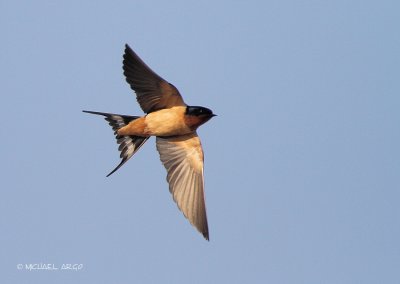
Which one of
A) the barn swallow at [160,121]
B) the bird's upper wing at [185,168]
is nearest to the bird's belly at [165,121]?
the barn swallow at [160,121]

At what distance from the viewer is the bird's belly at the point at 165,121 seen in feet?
17.7

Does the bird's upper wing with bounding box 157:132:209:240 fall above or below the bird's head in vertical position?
below

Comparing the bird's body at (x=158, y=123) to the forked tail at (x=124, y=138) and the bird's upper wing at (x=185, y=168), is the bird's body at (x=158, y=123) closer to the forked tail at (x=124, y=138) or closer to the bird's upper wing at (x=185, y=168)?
the forked tail at (x=124, y=138)

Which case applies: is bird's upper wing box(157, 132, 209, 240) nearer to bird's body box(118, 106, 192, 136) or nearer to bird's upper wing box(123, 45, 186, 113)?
bird's body box(118, 106, 192, 136)

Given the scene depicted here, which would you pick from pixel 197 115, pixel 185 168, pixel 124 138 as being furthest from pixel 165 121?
pixel 185 168

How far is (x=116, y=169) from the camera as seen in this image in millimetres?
5285

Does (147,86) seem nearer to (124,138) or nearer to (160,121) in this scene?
(160,121)

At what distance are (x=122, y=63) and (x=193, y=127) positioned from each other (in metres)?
0.72

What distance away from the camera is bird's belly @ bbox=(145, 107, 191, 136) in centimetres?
538

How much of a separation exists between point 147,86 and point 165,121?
11.2 inches

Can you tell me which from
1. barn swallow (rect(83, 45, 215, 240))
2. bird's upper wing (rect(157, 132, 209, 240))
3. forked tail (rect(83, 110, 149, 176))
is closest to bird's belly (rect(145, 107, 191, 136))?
barn swallow (rect(83, 45, 215, 240))

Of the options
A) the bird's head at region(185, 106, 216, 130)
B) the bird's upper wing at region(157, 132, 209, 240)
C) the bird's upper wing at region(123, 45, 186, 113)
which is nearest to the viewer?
the bird's upper wing at region(123, 45, 186, 113)

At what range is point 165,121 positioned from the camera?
5387mm

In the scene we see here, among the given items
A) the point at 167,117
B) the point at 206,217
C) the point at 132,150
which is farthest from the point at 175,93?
the point at 206,217
